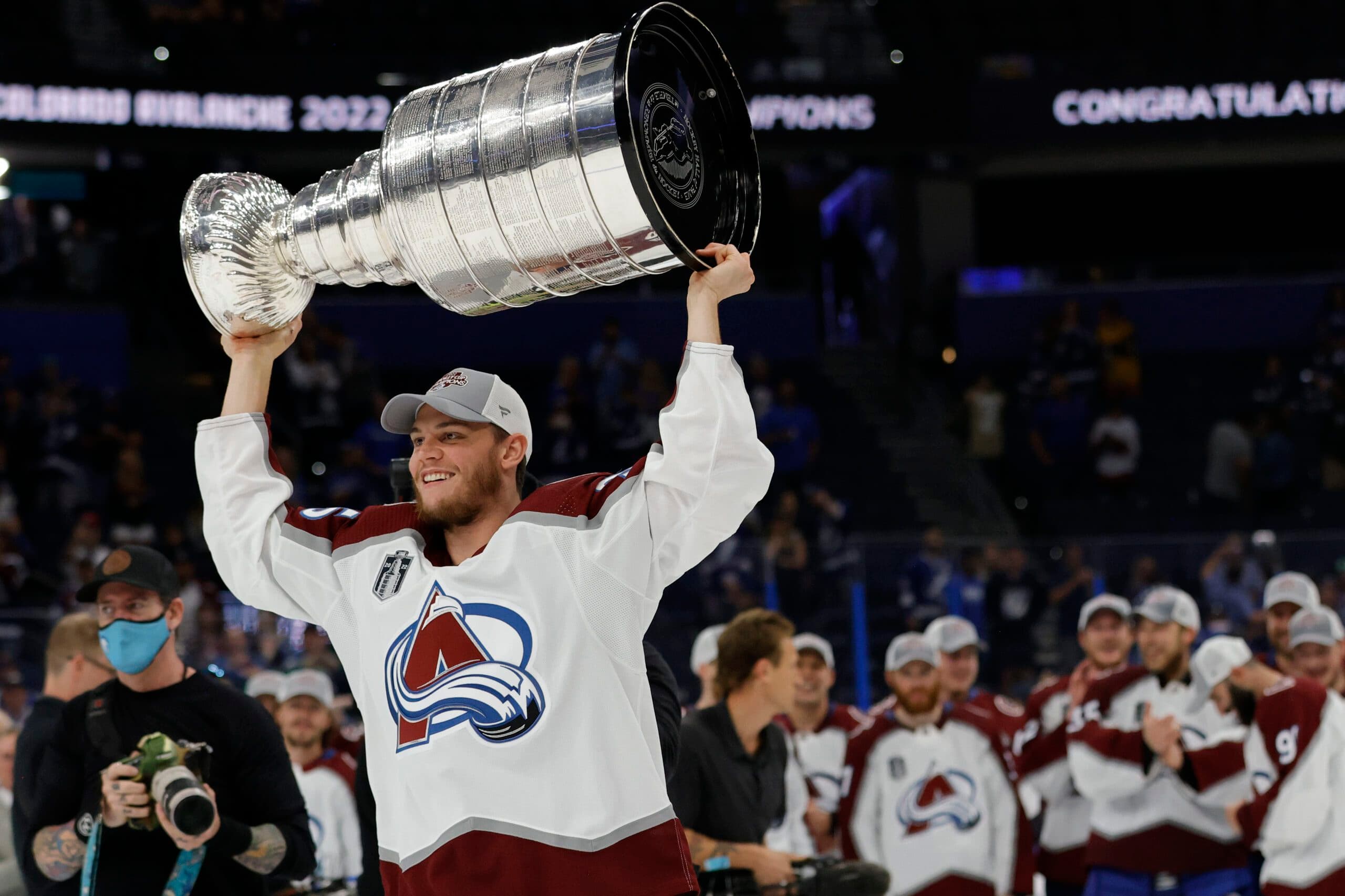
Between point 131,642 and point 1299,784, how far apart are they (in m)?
4.04

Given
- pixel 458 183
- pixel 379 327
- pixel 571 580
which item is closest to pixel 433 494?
pixel 571 580

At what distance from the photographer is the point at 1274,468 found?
1435cm

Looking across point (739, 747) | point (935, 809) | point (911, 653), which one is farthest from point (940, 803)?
point (739, 747)

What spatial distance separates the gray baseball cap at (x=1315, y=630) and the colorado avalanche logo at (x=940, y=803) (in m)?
1.41

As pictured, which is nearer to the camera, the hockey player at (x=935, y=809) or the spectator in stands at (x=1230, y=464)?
the hockey player at (x=935, y=809)

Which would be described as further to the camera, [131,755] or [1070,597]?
[1070,597]

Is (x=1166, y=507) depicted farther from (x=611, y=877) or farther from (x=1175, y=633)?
(x=611, y=877)

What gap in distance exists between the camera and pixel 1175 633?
6867mm

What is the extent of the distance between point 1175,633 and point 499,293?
15.5 ft

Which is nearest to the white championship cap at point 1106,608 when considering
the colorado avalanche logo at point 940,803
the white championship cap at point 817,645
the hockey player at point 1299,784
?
the white championship cap at point 817,645

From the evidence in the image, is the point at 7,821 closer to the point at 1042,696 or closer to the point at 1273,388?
the point at 1042,696

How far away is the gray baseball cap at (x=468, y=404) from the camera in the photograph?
10.3ft

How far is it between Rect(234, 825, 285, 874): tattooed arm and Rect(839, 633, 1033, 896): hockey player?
3418mm

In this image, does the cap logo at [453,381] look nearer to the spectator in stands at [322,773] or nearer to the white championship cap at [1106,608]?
the spectator in stands at [322,773]
